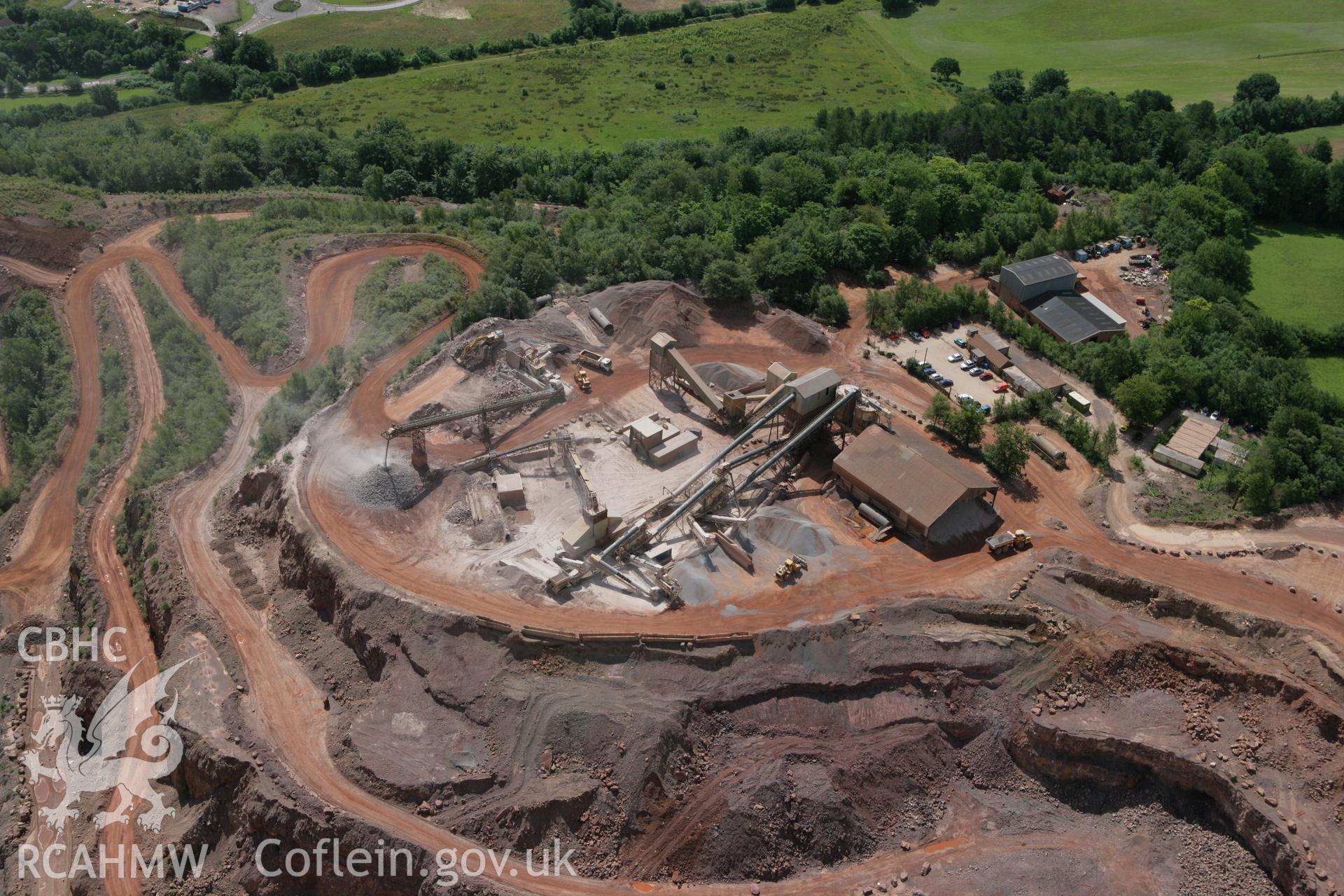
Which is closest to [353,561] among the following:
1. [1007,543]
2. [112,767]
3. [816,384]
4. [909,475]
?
[112,767]

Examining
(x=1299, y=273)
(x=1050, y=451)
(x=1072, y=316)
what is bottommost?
(x=1299, y=273)

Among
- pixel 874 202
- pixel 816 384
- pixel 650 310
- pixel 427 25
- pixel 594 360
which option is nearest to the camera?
pixel 816 384

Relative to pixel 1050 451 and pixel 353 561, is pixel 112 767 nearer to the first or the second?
pixel 353 561

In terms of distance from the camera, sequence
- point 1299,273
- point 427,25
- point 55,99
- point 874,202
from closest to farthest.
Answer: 1. point 1299,273
2. point 874,202
3. point 55,99
4. point 427,25

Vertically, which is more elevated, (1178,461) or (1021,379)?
(1021,379)

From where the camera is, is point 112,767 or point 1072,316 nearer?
point 112,767

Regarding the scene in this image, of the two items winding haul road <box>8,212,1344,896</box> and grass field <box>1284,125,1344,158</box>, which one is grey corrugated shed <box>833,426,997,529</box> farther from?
grass field <box>1284,125,1344,158</box>

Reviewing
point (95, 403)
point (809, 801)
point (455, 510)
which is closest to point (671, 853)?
point (809, 801)
